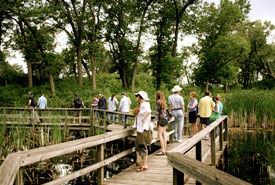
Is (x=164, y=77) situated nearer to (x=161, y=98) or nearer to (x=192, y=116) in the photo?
(x=192, y=116)

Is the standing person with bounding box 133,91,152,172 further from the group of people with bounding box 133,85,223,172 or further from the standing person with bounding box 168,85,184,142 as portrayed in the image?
the standing person with bounding box 168,85,184,142

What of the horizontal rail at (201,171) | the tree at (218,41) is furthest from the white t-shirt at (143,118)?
the tree at (218,41)

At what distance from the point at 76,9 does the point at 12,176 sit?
79.9 ft

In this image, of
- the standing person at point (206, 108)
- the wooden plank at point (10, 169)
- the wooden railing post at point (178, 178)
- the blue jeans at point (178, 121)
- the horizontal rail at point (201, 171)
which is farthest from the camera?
the standing person at point (206, 108)

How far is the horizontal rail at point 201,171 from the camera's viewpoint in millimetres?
2115

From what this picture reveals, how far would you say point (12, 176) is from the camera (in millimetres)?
2873

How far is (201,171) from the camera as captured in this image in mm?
2453

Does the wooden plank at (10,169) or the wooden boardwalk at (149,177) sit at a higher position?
the wooden plank at (10,169)

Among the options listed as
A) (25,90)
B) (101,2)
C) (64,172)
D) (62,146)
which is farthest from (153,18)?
(62,146)

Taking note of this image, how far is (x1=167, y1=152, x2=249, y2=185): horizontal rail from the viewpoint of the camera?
2.12 metres

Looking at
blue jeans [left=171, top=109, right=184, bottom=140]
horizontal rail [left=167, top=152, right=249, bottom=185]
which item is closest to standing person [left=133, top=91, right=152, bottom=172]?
horizontal rail [left=167, top=152, right=249, bottom=185]

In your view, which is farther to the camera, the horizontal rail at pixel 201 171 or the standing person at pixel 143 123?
the standing person at pixel 143 123

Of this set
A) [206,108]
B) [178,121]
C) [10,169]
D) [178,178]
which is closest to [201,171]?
[178,178]

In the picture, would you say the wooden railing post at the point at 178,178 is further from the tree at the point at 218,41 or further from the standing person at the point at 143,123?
the tree at the point at 218,41
